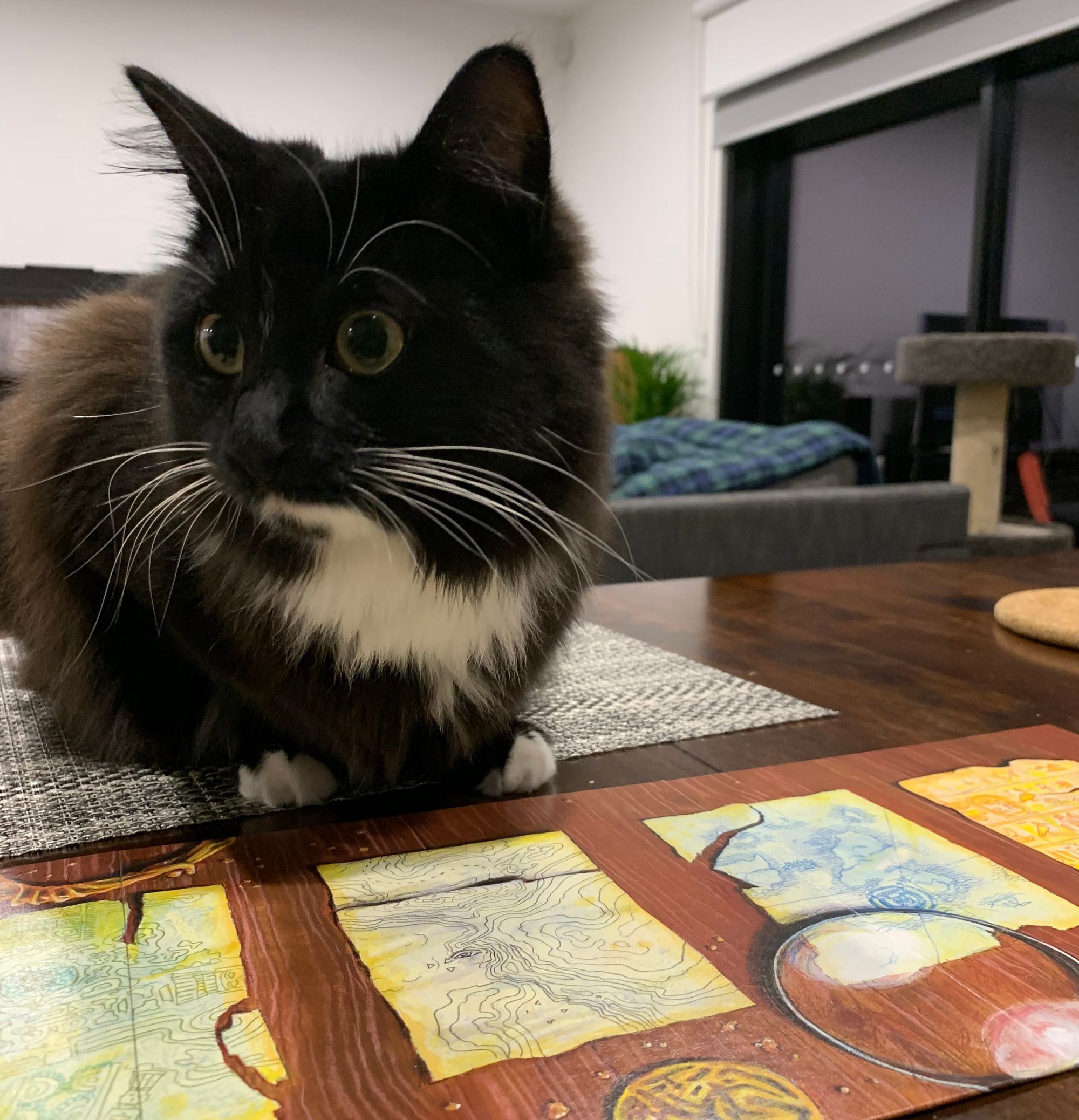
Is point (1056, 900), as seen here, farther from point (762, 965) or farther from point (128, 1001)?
point (128, 1001)

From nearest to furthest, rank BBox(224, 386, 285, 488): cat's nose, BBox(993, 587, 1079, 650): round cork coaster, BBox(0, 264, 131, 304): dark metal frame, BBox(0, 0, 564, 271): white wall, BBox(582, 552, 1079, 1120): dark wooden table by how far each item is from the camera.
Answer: BBox(224, 386, 285, 488): cat's nose
BBox(582, 552, 1079, 1120): dark wooden table
BBox(993, 587, 1079, 650): round cork coaster
BBox(0, 264, 131, 304): dark metal frame
BBox(0, 0, 564, 271): white wall

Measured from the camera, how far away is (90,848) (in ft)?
2.31

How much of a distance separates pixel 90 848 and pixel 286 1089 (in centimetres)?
33

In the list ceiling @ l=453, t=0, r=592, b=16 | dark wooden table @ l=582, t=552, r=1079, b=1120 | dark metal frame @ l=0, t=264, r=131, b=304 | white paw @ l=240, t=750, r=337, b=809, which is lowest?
dark wooden table @ l=582, t=552, r=1079, b=1120

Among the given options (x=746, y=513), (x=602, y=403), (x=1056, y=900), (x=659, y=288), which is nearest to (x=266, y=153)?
(x=602, y=403)

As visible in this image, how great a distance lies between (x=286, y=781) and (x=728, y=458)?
2040mm

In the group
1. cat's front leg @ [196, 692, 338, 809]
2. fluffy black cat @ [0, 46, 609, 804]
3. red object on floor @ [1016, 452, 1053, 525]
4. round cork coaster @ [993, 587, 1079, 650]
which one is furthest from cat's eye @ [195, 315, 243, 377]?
red object on floor @ [1016, 452, 1053, 525]

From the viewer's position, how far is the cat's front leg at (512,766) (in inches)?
32.0

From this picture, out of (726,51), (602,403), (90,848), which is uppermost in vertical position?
(726,51)

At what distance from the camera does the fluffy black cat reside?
2.30 ft

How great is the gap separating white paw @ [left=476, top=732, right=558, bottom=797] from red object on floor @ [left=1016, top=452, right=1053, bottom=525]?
3216 millimetres

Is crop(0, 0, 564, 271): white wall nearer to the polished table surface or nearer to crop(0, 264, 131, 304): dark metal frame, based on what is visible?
crop(0, 264, 131, 304): dark metal frame

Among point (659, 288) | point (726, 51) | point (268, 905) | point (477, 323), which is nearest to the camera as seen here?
point (268, 905)

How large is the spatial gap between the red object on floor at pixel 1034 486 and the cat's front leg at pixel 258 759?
333cm
